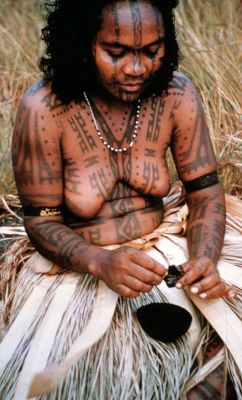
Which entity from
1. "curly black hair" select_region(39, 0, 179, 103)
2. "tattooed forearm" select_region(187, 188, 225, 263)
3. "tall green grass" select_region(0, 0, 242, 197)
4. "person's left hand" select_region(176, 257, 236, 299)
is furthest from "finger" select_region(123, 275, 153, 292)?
"tall green grass" select_region(0, 0, 242, 197)

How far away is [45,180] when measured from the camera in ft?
7.32

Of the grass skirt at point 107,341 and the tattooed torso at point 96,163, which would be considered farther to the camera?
the tattooed torso at point 96,163

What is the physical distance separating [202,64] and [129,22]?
1707 mm

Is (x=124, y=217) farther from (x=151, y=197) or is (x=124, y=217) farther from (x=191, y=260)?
(x=191, y=260)

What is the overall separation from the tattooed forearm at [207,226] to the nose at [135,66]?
1.78ft

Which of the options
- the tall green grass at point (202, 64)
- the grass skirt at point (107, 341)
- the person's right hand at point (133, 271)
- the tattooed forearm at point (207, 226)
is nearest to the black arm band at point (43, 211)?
the grass skirt at point (107, 341)

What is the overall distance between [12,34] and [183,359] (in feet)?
9.26

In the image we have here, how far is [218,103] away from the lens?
3564 mm

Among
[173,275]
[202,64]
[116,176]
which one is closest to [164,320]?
[173,275]

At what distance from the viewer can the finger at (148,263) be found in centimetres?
196

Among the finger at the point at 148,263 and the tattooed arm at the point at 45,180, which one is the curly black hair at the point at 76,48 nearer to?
the tattooed arm at the point at 45,180

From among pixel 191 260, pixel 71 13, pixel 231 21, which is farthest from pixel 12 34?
pixel 191 260

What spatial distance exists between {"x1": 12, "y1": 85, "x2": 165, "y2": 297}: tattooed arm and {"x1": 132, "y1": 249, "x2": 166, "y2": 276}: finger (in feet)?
0.45

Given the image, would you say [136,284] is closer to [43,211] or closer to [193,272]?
[193,272]
